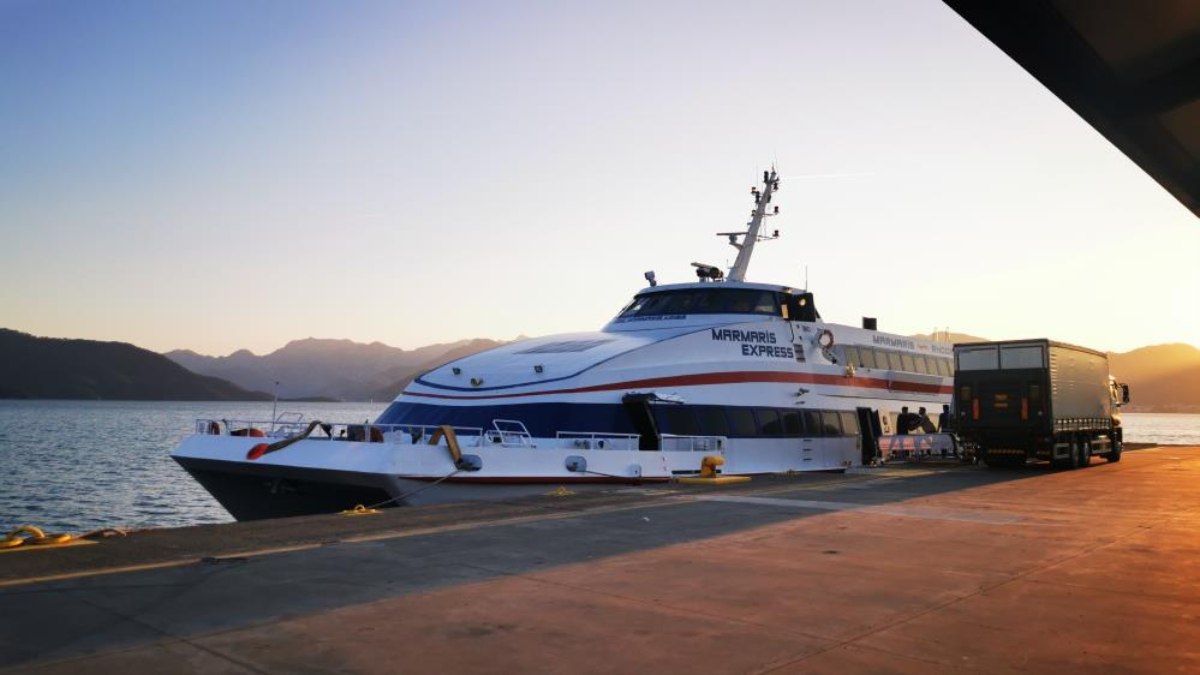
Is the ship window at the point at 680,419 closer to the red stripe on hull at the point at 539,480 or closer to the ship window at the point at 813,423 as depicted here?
the red stripe on hull at the point at 539,480

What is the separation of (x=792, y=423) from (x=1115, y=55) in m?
17.4

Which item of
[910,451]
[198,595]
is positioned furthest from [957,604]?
[910,451]

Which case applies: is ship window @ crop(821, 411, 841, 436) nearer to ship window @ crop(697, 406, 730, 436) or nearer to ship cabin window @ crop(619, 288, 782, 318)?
ship cabin window @ crop(619, 288, 782, 318)

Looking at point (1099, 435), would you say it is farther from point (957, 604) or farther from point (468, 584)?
point (468, 584)

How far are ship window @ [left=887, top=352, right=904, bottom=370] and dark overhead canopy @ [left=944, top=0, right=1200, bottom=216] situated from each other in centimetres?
2205

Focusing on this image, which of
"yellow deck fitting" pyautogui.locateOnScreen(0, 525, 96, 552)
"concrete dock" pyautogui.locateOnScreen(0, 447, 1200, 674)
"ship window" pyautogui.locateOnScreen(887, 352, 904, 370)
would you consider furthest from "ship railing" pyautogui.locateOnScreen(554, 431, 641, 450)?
"ship window" pyautogui.locateOnScreen(887, 352, 904, 370)

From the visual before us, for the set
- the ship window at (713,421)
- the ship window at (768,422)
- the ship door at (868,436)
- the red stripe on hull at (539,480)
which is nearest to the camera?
the red stripe on hull at (539,480)

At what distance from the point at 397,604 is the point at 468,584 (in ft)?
2.93

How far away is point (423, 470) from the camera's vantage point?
47.9 feet

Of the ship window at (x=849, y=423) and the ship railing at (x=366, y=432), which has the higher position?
the ship window at (x=849, y=423)

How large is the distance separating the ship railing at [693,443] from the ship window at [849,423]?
5.86m

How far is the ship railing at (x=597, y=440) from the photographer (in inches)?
672

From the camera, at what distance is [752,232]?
95.8ft

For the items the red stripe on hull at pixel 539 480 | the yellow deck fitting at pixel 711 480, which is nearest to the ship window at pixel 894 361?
the yellow deck fitting at pixel 711 480
